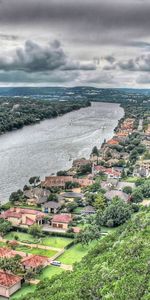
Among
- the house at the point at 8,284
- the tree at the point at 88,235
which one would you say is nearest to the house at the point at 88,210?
the tree at the point at 88,235

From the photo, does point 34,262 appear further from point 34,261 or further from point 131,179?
point 131,179

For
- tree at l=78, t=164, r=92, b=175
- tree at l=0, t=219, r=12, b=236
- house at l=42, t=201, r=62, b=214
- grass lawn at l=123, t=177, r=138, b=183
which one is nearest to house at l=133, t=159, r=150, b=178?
grass lawn at l=123, t=177, r=138, b=183

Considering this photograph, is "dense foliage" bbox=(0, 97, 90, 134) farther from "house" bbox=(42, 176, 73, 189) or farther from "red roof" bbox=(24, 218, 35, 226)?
"red roof" bbox=(24, 218, 35, 226)

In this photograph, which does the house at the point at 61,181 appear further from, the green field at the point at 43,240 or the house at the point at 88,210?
the green field at the point at 43,240

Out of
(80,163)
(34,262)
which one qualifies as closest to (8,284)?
(34,262)

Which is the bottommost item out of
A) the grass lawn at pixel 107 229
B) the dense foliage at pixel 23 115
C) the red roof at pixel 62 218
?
the grass lawn at pixel 107 229

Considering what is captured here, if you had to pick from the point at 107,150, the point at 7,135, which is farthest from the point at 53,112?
the point at 107,150
